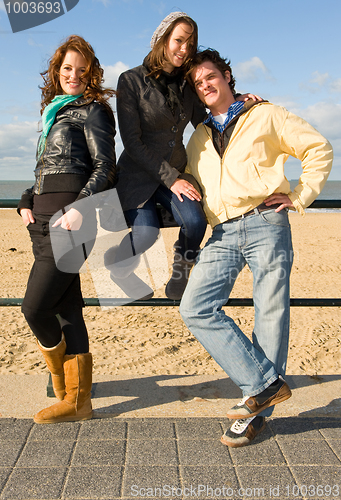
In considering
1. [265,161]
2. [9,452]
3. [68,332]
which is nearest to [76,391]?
[68,332]

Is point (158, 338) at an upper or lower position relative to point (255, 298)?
lower

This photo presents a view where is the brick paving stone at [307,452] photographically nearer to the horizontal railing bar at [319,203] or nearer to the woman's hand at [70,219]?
the horizontal railing bar at [319,203]

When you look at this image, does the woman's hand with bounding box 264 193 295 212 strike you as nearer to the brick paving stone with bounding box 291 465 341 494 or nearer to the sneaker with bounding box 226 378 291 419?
the sneaker with bounding box 226 378 291 419

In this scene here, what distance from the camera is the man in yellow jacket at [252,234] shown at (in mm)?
2189

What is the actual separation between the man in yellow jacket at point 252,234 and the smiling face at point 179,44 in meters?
0.08

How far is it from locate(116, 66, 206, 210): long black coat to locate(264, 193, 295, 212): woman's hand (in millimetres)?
506

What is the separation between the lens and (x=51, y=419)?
229 cm

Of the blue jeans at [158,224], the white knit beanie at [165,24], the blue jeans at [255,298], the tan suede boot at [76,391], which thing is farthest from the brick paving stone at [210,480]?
the white knit beanie at [165,24]

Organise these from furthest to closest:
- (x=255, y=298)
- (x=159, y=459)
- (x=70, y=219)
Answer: (x=255, y=298)
(x=70, y=219)
(x=159, y=459)

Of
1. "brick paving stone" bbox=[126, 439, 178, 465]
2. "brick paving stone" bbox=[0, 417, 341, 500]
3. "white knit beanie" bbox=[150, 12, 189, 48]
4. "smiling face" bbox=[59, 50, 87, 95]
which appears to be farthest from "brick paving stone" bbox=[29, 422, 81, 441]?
"white knit beanie" bbox=[150, 12, 189, 48]

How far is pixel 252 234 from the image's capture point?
2236mm

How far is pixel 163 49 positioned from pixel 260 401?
192cm

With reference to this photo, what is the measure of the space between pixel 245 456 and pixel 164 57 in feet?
6.86

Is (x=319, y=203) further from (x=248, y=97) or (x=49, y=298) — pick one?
(x=49, y=298)
